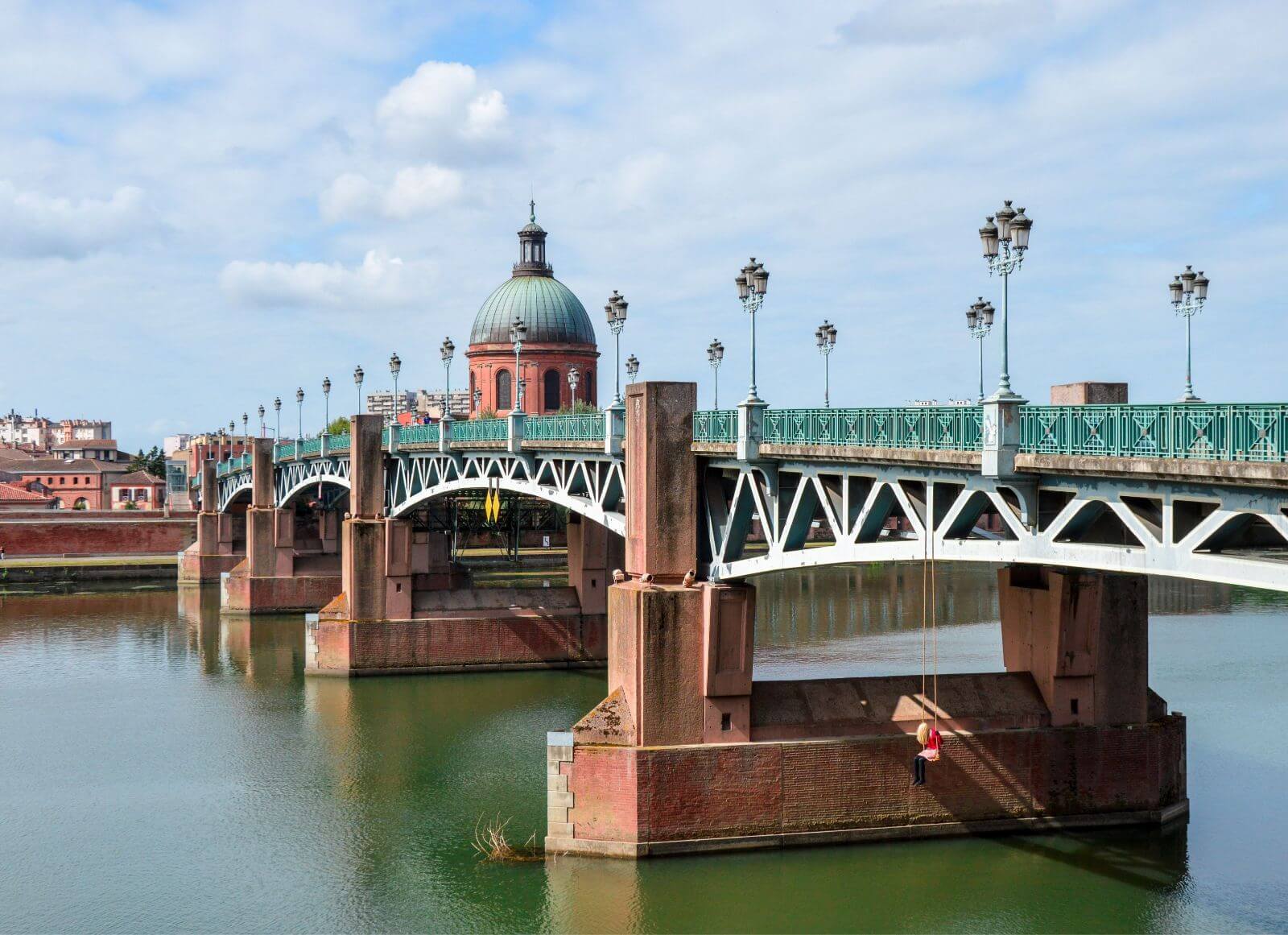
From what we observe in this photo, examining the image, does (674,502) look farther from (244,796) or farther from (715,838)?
(244,796)

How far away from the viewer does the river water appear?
22.0 metres

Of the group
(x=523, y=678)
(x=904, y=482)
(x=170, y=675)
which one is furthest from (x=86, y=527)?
(x=904, y=482)

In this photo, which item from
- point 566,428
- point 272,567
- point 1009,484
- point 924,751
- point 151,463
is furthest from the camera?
point 151,463

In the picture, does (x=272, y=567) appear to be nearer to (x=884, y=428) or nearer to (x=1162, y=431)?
(x=884, y=428)

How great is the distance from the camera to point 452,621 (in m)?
45.0

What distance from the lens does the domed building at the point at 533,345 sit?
292 feet

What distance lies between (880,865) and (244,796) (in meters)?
13.9

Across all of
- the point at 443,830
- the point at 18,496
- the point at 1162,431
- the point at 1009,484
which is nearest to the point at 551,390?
the point at 18,496

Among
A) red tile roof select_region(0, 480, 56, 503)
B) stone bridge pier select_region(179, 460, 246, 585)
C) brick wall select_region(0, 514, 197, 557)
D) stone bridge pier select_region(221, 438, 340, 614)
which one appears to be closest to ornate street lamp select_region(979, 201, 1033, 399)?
stone bridge pier select_region(221, 438, 340, 614)

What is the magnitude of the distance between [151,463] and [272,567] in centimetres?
10037

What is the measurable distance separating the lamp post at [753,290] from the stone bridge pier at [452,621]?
64.4ft

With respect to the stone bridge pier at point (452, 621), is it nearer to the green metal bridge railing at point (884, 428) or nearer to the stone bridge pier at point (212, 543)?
the green metal bridge railing at point (884, 428)

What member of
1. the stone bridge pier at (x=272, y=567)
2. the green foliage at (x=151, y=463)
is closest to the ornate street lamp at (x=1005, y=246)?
the stone bridge pier at (x=272, y=567)

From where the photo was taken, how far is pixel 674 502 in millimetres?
26234
